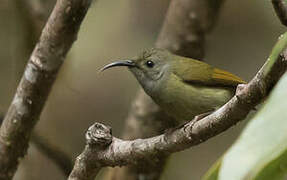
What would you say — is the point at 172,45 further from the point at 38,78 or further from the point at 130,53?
the point at 130,53

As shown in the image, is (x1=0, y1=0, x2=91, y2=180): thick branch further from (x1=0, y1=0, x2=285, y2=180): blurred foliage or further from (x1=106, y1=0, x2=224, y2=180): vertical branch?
(x1=0, y1=0, x2=285, y2=180): blurred foliage

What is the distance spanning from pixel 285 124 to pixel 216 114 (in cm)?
120

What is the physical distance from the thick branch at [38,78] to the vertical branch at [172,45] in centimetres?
116

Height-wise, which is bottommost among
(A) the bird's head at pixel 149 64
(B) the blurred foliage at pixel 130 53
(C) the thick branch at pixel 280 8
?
(B) the blurred foliage at pixel 130 53

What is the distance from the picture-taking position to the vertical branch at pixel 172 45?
163 inches

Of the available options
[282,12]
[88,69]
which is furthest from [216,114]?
[88,69]

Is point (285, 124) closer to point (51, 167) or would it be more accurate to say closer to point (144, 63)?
point (144, 63)

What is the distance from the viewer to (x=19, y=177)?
14.1ft

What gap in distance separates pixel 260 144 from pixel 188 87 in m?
2.66

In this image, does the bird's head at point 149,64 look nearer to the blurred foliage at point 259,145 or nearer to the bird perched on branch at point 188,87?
the bird perched on branch at point 188,87

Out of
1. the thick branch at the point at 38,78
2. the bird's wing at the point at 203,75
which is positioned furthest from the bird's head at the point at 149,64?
the thick branch at the point at 38,78

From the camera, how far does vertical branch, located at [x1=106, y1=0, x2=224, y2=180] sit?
163 inches

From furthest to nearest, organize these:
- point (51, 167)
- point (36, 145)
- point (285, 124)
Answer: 1. point (51, 167)
2. point (36, 145)
3. point (285, 124)

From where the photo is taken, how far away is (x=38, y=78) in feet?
10.1
